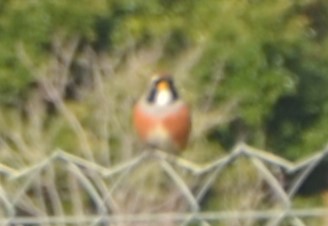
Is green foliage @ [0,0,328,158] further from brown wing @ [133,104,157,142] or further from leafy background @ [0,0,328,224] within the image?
brown wing @ [133,104,157,142]

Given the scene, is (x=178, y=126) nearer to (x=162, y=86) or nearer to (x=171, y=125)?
(x=171, y=125)

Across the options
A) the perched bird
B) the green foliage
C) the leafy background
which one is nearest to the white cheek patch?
the perched bird

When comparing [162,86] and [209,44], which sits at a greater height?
[162,86]

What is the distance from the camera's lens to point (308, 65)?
28.3 ft

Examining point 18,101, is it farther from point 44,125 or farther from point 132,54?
point 132,54

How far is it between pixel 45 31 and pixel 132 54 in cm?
53

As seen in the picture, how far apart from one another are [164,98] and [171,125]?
124 millimetres

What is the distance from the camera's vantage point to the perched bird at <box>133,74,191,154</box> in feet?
12.4

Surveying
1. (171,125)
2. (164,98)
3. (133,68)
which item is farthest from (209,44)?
(171,125)

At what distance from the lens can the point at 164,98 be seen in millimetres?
3910

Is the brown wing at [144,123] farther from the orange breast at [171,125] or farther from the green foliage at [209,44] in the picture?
the green foliage at [209,44]

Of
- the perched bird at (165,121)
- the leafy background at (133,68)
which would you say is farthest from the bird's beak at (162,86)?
the leafy background at (133,68)

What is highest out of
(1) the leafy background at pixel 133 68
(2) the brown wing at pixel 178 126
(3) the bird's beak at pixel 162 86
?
(3) the bird's beak at pixel 162 86

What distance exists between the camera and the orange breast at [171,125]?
381 cm
